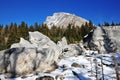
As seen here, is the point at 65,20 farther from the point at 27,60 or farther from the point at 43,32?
the point at 27,60

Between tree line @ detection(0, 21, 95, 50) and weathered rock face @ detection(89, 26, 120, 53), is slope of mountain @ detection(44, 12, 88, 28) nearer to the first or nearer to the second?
tree line @ detection(0, 21, 95, 50)

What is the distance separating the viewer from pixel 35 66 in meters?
43.6

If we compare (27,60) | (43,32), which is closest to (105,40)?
(43,32)

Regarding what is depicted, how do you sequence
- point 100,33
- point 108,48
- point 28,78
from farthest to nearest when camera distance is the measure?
point 100,33, point 108,48, point 28,78

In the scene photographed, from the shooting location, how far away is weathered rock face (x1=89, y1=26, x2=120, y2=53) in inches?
2702

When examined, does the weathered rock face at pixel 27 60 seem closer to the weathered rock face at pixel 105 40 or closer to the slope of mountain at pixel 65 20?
the weathered rock face at pixel 105 40

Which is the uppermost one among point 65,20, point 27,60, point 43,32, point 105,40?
point 65,20

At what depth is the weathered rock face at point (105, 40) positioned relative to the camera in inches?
2702

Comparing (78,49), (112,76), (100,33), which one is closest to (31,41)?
(78,49)

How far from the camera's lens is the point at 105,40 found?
72312mm

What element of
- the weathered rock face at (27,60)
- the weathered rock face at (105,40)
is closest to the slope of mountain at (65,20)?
the weathered rock face at (105,40)

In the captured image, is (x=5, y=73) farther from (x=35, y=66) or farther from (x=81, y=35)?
(x=81, y=35)

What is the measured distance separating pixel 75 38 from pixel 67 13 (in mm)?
54828

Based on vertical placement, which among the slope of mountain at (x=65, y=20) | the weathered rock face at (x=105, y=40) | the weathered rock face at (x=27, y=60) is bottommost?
the weathered rock face at (x=27, y=60)
